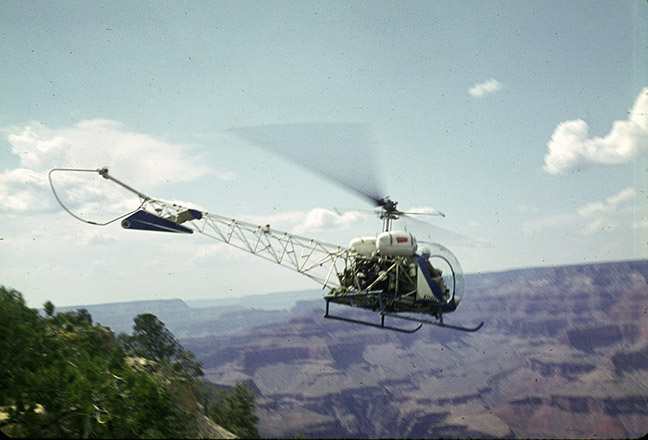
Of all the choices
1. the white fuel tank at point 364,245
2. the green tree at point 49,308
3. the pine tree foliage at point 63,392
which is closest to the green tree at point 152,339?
the green tree at point 49,308

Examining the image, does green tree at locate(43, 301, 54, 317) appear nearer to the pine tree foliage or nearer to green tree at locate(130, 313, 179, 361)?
the pine tree foliage

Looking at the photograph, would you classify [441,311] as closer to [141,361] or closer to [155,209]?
[155,209]

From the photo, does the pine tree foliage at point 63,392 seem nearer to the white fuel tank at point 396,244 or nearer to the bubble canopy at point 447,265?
the white fuel tank at point 396,244

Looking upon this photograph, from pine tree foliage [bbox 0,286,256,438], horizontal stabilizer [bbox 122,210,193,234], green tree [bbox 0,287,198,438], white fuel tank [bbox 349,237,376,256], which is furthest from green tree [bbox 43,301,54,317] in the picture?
white fuel tank [bbox 349,237,376,256]

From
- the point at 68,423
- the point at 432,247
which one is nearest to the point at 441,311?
the point at 432,247

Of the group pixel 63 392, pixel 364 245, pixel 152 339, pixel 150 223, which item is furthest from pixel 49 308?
pixel 364 245

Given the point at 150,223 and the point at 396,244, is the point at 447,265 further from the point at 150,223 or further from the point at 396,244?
the point at 150,223

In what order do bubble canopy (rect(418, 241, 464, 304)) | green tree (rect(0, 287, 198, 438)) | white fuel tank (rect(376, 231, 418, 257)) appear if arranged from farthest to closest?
green tree (rect(0, 287, 198, 438)) < bubble canopy (rect(418, 241, 464, 304)) < white fuel tank (rect(376, 231, 418, 257))
